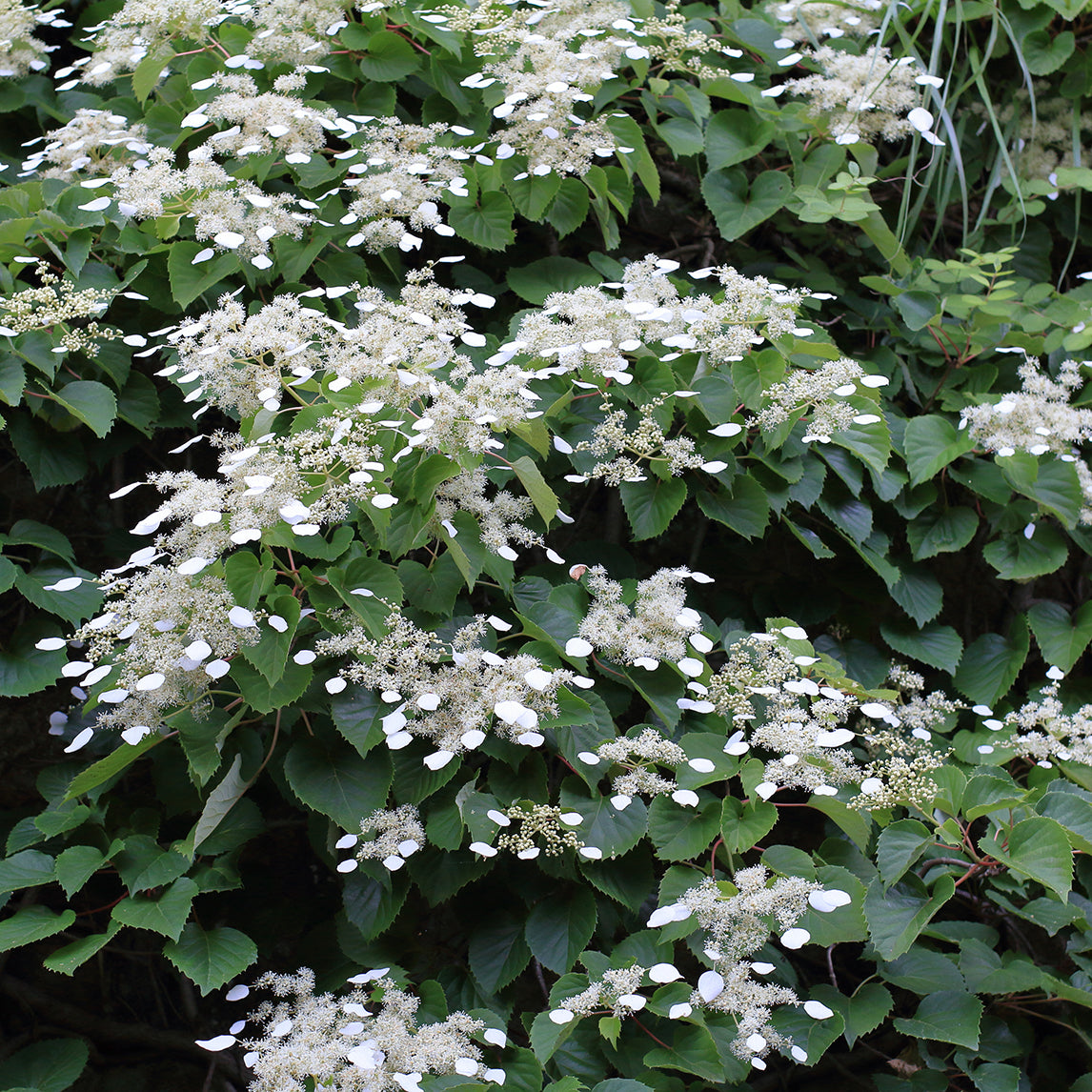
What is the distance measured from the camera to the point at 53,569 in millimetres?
1930

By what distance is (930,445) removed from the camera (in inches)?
86.5

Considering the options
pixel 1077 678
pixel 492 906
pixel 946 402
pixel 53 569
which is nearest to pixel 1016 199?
pixel 946 402

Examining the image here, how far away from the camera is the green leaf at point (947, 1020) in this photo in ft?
5.02

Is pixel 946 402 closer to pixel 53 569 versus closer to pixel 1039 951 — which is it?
pixel 1039 951

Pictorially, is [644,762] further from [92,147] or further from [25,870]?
[92,147]

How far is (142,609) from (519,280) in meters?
1.19

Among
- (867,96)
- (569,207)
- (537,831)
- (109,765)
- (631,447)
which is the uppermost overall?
(867,96)

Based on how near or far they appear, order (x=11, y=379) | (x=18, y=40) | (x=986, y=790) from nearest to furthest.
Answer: (x=986, y=790), (x=11, y=379), (x=18, y=40)

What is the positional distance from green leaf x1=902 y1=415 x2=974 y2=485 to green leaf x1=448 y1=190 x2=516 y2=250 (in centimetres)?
99

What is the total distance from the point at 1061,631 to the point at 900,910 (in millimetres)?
1004

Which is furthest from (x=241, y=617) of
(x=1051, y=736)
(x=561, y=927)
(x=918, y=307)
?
(x=918, y=307)

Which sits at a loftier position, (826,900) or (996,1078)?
(826,900)

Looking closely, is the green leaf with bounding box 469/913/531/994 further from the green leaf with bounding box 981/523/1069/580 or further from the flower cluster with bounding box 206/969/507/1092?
the green leaf with bounding box 981/523/1069/580

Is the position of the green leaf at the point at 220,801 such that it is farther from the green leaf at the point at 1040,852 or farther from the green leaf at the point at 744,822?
the green leaf at the point at 1040,852
